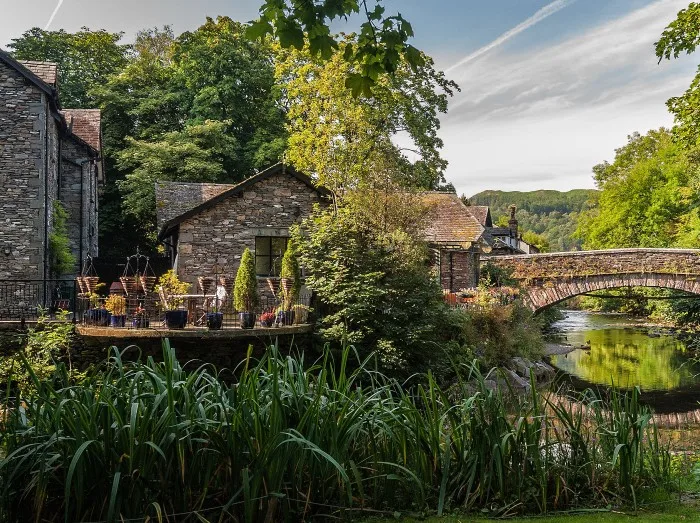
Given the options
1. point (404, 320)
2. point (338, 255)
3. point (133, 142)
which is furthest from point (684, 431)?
point (133, 142)

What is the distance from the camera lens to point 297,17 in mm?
4332

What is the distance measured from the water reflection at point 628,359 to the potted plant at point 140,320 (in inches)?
384

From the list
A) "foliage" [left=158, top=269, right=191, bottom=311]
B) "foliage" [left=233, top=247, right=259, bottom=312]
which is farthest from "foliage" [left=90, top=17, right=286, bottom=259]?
"foliage" [left=233, top=247, right=259, bottom=312]

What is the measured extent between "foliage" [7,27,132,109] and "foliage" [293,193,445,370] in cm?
2026

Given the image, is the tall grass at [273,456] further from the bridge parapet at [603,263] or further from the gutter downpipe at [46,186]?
the bridge parapet at [603,263]

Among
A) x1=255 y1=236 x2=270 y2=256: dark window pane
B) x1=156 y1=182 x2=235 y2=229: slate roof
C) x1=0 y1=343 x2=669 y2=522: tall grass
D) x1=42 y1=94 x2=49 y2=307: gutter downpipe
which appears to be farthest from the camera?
x1=156 y1=182 x2=235 y2=229: slate roof

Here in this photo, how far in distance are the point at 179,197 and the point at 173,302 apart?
9.00 metres

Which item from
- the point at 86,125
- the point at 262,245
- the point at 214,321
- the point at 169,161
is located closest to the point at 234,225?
the point at 262,245

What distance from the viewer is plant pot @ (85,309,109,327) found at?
14109 millimetres

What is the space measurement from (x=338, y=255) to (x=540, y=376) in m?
7.99

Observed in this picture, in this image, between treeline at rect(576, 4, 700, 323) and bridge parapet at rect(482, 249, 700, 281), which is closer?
bridge parapet at rect(482, 249, 700, 281)

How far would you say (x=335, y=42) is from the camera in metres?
4.47

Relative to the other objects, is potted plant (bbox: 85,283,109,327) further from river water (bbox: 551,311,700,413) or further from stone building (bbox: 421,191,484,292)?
stone building (bbox: 421,191,484,292)

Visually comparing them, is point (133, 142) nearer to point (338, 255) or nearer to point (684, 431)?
point (338, 255)
